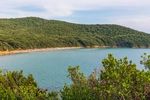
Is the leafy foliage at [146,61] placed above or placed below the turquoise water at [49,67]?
above

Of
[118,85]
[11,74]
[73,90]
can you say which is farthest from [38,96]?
[11,74]

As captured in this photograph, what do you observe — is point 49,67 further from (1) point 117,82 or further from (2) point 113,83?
(1) point 117,82

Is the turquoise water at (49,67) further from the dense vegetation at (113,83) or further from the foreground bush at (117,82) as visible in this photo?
the foreground bush at (117,82)

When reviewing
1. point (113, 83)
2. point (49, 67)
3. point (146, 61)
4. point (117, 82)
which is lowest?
point (49, 67)

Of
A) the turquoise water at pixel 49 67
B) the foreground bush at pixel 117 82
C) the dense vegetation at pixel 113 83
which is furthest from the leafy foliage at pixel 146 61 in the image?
the turquoise water at pixel 49 67

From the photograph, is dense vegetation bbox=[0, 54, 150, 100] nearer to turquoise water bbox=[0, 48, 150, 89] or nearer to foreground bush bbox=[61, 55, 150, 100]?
foreground bush bbox=[61, 55, 150, 100]

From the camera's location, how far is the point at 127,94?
28.3m

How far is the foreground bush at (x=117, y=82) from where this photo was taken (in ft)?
92.3

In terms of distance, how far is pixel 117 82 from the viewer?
2819cm

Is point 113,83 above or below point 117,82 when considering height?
below

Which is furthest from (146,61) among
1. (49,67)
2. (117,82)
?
(49,67)

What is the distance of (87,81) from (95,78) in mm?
1144

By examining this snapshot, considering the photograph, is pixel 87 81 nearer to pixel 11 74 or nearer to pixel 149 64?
pixel 149 64

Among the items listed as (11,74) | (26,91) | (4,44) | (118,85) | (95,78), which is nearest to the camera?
(118,85)
